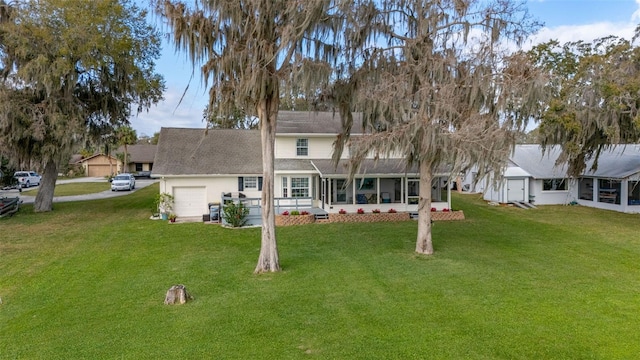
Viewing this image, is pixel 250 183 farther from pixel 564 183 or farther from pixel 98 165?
pixel 98 165

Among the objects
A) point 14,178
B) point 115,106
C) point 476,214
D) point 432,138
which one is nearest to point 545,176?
point 476,214

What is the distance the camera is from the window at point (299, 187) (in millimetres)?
18625

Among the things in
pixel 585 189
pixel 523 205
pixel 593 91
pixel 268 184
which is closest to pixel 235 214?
pixel 268 184

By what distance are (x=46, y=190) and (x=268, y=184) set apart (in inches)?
647

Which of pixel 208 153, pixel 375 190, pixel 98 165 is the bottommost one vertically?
pixel 375 190

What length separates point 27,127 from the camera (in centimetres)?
1691

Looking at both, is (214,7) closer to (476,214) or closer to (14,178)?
(476,214)

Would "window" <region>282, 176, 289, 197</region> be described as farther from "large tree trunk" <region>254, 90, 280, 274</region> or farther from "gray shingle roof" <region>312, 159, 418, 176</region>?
"large tree trunk" <region>254, 90, 280, 274</region>

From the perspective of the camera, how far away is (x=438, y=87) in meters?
9.79

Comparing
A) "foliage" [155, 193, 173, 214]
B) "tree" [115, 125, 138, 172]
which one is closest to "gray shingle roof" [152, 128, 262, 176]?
"foliage" [155, 193, 173, 214]

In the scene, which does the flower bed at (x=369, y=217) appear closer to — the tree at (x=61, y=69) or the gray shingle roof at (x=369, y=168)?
the gray shingle roof at (x=369, y=168)

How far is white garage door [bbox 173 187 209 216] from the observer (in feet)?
59.7

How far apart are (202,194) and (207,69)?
34.7 ft

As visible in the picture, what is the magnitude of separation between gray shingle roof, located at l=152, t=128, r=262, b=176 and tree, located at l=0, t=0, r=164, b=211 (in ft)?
10.2
